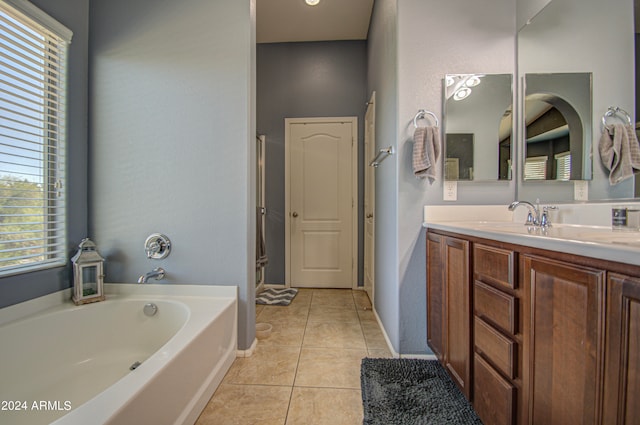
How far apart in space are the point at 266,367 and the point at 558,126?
2.21 metres

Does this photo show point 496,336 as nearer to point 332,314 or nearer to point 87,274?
point 332,314

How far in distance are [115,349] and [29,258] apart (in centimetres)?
67

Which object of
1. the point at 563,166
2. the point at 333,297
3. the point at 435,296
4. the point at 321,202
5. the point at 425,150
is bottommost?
the point at 333,297

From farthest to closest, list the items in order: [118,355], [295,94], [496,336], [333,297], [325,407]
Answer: [295,94], [333,297], [118,355], [325,407], [496,336]

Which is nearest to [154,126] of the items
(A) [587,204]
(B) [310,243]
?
(B) [310,243]

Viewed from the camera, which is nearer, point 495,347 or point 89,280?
point 495,347

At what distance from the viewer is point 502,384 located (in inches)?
35.3

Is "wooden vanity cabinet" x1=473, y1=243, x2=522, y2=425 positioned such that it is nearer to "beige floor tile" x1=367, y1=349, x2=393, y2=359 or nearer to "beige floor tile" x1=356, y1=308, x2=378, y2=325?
"beige floor tile" x1=367, y1=349, x2=393, y2=359

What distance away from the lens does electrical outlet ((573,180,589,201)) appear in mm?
1306

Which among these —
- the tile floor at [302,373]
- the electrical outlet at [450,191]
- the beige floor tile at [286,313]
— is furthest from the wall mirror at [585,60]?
the beige floor tile at [286,313]

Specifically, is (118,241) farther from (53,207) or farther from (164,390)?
(164,390)

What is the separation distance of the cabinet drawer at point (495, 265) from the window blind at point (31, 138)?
219 cm

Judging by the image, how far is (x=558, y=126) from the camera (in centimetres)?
147

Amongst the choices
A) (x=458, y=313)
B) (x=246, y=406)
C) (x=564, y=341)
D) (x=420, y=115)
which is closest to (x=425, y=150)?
(x=420, y=115)
